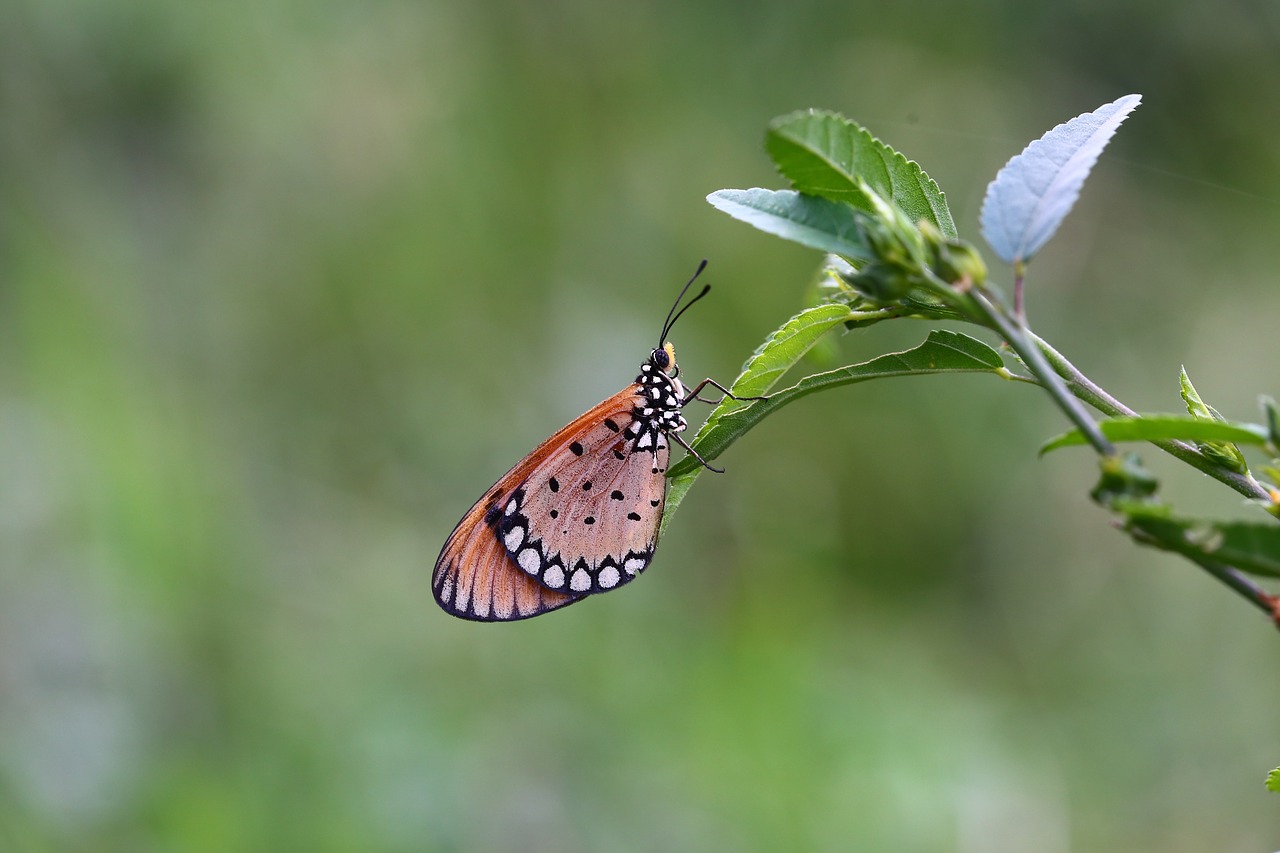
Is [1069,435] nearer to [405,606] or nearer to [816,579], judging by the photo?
[816,579]

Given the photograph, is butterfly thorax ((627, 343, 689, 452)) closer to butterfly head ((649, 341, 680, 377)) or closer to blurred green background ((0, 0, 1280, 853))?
butterfly head ((649, 341, 680, 377))

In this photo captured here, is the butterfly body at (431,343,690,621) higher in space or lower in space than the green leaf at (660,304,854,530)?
higher

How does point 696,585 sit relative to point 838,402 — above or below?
below

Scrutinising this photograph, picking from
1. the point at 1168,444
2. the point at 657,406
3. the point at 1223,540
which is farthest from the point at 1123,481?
the point at 657,406

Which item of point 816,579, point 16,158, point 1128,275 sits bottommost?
point 816,579

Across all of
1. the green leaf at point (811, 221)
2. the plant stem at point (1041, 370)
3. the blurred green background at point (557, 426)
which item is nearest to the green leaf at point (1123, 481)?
the plant stem at point (1041, 370)

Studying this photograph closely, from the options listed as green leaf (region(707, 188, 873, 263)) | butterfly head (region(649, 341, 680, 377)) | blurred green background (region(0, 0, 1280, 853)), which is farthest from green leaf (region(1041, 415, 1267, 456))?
blurred green background (region(0, 0, 1280, 853))

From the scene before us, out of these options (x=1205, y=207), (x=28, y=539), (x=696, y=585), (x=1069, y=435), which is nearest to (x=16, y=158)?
(x=28, y=539)

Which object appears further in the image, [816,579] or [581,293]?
[581,293]
